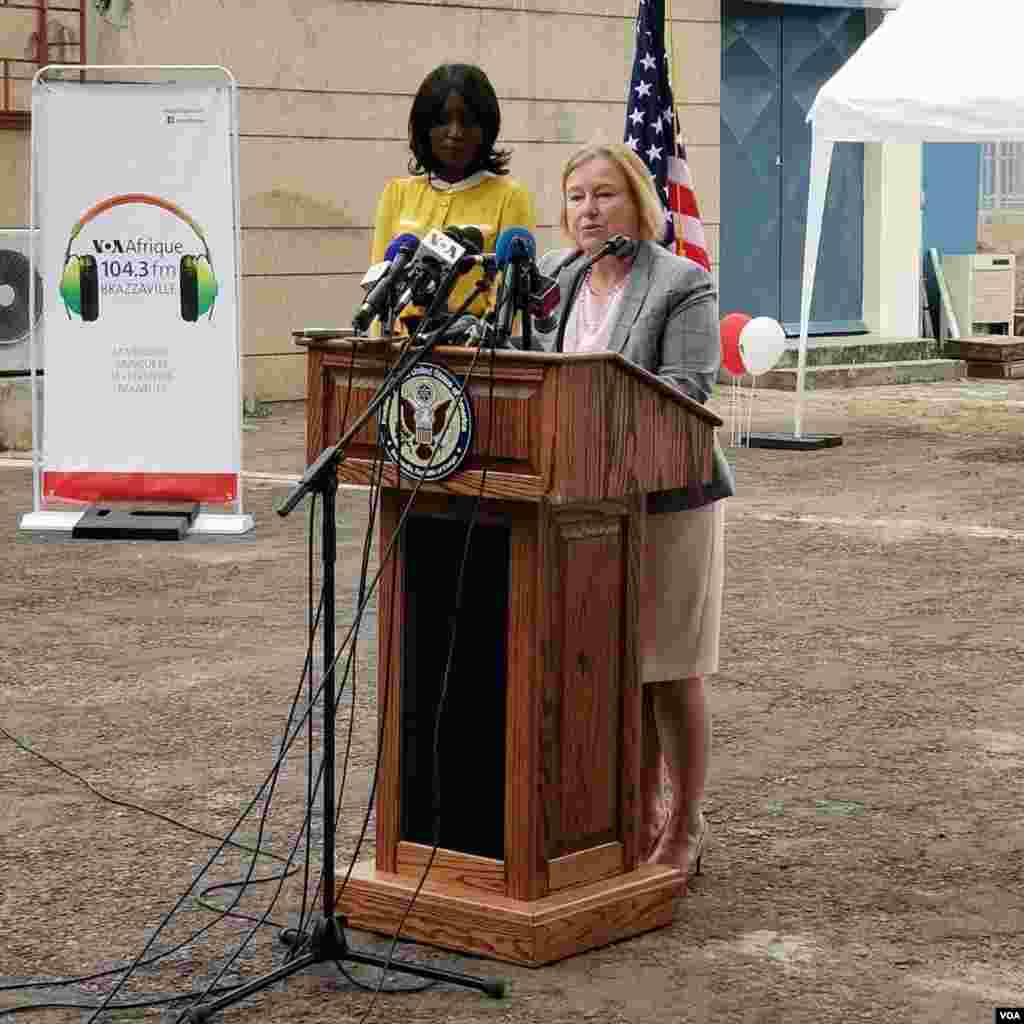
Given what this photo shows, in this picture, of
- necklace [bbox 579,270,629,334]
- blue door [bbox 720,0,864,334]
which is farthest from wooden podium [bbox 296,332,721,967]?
blue door [bbox 720,0,864,334]

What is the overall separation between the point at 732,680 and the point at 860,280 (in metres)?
14.7

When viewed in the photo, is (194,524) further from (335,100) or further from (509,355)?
(335,100)

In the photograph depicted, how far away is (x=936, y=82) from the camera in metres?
13.2

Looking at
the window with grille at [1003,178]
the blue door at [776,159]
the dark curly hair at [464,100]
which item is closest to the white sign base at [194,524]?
the dark curly hair at [464,100]

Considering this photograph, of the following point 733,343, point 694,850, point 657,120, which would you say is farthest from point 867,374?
point 694,850

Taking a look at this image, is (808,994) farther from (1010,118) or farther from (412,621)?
(1010,118)

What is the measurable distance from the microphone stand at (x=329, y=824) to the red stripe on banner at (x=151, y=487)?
19.5 ft

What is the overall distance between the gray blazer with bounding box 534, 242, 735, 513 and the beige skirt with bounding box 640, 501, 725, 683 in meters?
0.08

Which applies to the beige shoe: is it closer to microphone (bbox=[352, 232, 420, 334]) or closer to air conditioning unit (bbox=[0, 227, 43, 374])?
microphone (bbox=[352, 232, 420, 334])

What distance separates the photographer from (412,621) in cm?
459

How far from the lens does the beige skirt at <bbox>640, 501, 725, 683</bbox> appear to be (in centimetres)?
482

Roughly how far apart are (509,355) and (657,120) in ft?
19.6

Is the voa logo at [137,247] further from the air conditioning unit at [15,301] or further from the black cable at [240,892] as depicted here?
the black cable at [240,892]

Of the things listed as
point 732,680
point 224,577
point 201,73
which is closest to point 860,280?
point 201,73
